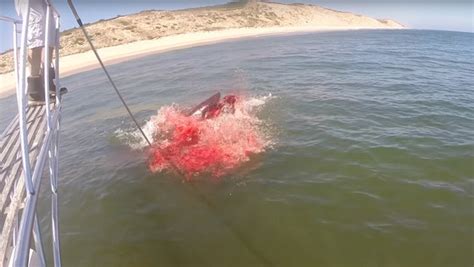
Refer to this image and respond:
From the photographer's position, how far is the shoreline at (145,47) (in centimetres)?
3712

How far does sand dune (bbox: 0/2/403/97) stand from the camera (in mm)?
43250

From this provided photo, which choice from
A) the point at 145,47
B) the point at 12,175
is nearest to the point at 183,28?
the point at 145,47

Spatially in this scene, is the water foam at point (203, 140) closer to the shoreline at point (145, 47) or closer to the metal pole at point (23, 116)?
the metal pole at point (23, 116)

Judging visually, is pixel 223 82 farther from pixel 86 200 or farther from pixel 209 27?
pixel 209 27

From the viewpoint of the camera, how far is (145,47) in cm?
4888

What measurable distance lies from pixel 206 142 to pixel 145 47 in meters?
37.3

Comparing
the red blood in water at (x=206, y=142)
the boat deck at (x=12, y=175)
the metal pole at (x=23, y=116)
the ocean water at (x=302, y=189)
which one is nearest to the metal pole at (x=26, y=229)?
the metal pole at (x=23, y=116)

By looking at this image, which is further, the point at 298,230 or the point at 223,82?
the point at 223,82

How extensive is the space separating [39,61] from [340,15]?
265 feet

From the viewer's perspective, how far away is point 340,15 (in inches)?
3169

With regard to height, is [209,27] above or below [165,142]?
above

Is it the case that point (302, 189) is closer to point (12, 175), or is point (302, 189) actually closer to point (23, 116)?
point (12, 175)

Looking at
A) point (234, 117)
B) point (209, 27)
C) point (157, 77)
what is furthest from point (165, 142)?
point (209, 27)

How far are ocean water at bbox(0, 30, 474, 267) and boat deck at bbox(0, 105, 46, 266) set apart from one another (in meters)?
3.96
